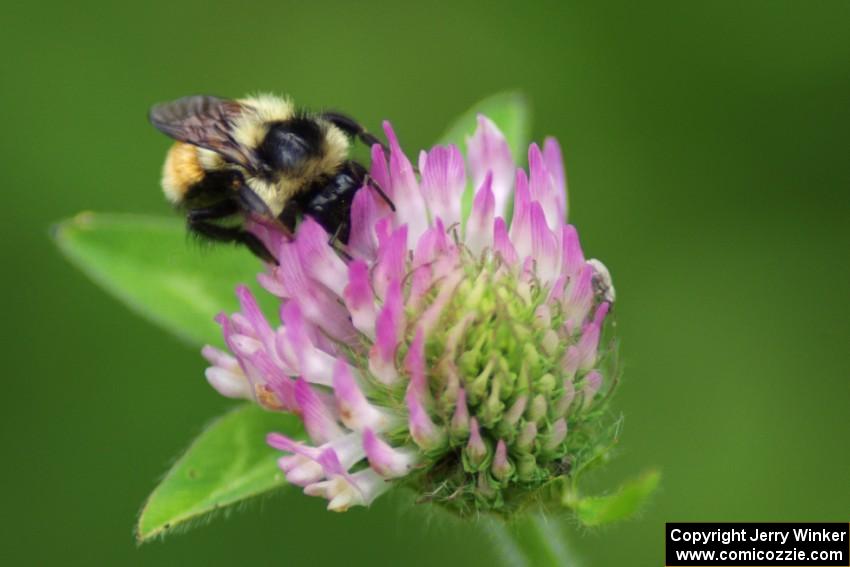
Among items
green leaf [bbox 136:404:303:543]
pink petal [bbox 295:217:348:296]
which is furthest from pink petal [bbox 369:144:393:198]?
green leaf [bbox 136:404:303:543]

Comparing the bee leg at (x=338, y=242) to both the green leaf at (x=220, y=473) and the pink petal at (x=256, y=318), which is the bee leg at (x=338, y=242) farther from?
the green leaf at (x=220, y=473)

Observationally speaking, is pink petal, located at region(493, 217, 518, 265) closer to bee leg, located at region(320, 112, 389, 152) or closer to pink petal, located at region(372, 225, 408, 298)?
pink petal, located at region(372, 225, 408, 298)

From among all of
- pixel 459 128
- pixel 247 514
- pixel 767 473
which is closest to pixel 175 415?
pixel 247 514

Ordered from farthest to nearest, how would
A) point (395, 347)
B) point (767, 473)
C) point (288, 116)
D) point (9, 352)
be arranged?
1. point (9, 352)
2. point (767, 473)
3. point (288, 116)
4. point (395, 347)

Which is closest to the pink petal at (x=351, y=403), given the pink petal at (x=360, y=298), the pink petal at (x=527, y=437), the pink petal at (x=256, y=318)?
the pink petal at (x=360, y=298)

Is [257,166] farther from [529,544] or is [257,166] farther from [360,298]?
[529,544]

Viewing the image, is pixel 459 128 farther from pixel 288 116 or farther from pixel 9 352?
pixel 9 352
